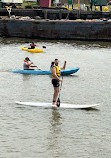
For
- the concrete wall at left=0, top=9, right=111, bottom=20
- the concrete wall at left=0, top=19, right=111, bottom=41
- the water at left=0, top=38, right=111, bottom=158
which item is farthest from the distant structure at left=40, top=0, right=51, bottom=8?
the water at left=0, top=38, right=111, bottom=158

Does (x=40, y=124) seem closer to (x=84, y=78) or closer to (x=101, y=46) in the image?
(x=84, y=78)

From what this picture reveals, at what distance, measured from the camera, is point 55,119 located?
2394cm

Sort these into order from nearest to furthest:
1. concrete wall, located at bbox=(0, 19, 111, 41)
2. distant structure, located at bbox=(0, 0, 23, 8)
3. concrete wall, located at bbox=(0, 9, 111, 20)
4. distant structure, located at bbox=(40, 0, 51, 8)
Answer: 1. concrete wall, located at bbox=(0, 19, 111, 41)
2. concrete wall, located at bbox=(0, 9, 111, 20)
3. distant structure, located at bbox=(40, 0, 51, 8)
4. distant structure, located at bbox=(0, 0, 23, 8)

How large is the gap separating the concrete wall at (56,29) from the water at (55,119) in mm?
28144

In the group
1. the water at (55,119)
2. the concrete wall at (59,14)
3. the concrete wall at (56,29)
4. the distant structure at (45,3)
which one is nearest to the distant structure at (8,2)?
the distant structure at (45,3)

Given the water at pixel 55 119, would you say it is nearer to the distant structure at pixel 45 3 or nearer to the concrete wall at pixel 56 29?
the concrete wall at pixel 56 29

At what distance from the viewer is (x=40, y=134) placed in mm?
21109

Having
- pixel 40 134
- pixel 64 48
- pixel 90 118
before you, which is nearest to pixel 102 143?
pixel 40 134

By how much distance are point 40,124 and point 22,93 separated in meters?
7.83

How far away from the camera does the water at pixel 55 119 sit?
19.2 metres

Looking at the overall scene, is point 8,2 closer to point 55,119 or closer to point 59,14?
point 59,14

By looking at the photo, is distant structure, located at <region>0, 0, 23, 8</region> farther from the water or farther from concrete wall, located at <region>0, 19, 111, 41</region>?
the water

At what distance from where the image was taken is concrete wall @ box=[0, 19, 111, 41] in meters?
71.4

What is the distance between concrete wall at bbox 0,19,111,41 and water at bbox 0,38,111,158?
2814 centimetres
